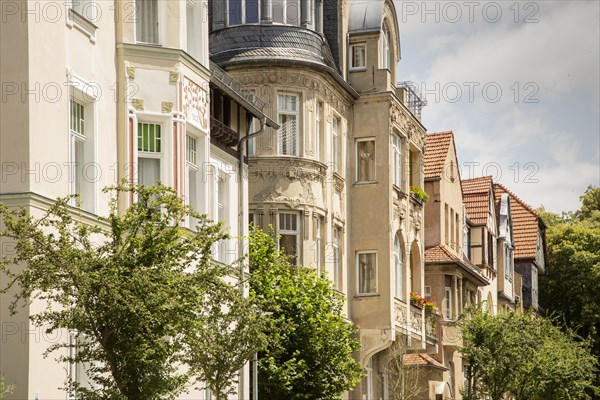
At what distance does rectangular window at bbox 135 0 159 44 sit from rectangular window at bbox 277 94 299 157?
12.5 m

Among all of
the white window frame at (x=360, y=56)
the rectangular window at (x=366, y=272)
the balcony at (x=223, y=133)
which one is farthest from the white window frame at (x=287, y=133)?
the balcony at (x=223, y=133)

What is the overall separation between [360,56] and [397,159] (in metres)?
3.78

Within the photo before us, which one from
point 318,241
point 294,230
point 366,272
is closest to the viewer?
point 294,230

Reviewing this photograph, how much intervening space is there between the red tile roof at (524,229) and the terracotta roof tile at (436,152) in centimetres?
2006

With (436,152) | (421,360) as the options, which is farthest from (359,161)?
(436,152)

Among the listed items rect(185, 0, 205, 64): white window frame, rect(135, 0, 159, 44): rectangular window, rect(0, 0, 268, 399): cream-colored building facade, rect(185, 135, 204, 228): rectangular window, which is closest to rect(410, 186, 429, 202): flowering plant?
rect(0, 0, 268, 399): cream-colored building facade

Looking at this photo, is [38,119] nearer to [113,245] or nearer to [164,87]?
[113,245]

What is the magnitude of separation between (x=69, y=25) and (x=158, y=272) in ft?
19.3

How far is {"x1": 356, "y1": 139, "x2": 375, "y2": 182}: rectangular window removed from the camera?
43469 millimetres

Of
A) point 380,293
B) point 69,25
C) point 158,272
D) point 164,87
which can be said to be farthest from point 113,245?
point 380,293

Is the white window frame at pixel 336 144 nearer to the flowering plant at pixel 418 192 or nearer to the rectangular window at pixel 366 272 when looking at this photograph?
the rectangular window at pixel 366 272

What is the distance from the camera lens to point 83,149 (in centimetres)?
2409

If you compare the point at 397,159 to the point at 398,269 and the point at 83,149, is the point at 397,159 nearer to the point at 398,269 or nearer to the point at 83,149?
the point at 398,269

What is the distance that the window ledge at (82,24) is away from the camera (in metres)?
23.4
